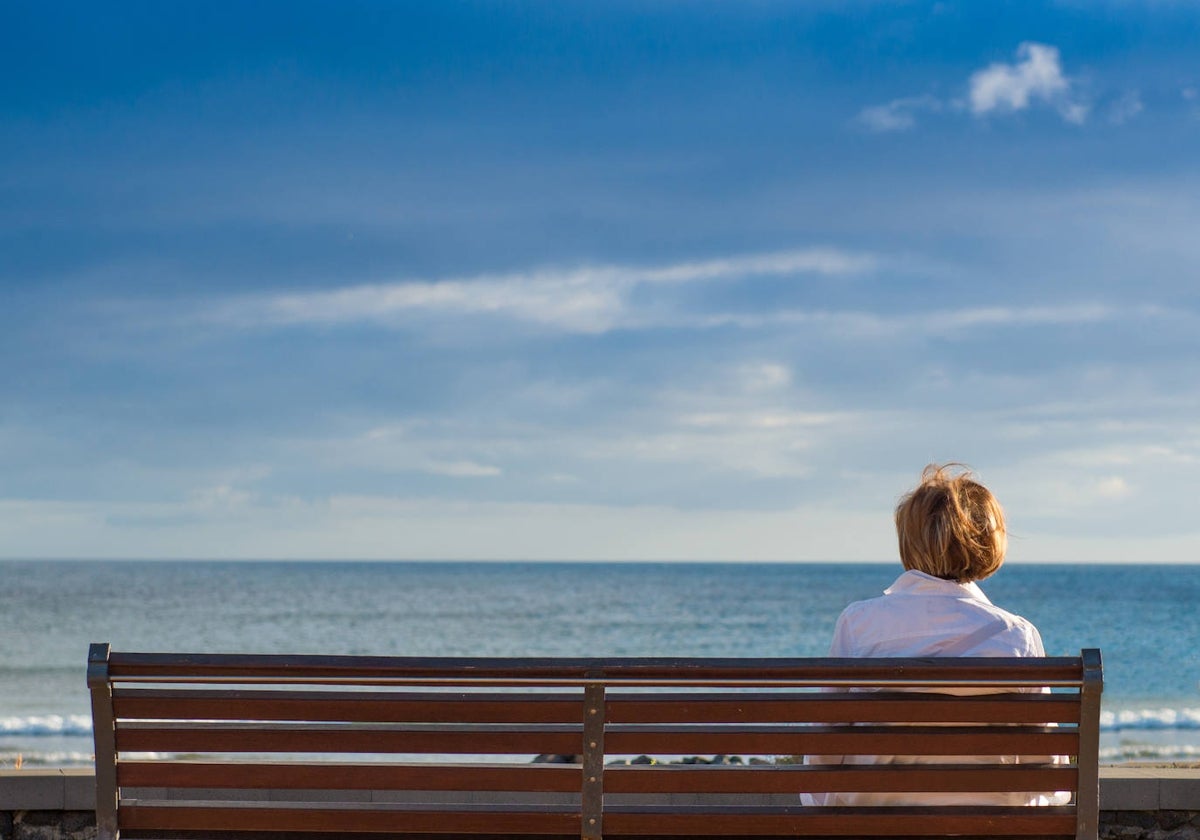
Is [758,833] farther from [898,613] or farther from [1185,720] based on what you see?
[1185,720]

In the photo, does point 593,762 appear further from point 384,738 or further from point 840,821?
point 840,821

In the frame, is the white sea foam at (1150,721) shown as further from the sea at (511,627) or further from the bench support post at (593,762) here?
the bench support post at (593,762)

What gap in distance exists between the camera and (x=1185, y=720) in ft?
57.6

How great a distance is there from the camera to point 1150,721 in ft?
56.5

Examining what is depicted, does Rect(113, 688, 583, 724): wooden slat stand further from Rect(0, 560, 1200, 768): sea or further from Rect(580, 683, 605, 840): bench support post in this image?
Rect(0, 560, 1200, 768): sea

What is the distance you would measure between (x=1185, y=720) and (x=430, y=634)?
72.6 ft

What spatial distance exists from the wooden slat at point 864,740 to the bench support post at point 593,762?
33 millimetres

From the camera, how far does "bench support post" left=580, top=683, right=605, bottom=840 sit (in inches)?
110

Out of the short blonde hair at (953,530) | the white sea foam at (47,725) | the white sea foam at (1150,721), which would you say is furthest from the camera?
the white sea foam at (1150,721)

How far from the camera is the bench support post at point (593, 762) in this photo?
2.80m

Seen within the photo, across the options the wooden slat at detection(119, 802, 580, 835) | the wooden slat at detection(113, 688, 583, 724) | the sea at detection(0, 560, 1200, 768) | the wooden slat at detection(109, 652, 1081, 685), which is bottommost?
the sea at detection(0, 560, 1200, 768)

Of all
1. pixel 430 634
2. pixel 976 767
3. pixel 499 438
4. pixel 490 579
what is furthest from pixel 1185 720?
pixel 490 579

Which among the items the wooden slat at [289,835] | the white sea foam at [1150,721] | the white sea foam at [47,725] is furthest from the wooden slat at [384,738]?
the white sea foam at [1150,721]

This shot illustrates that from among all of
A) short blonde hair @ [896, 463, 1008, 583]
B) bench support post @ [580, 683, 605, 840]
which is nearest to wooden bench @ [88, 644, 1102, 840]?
bench support post @ [580, 683, 605, 840]
